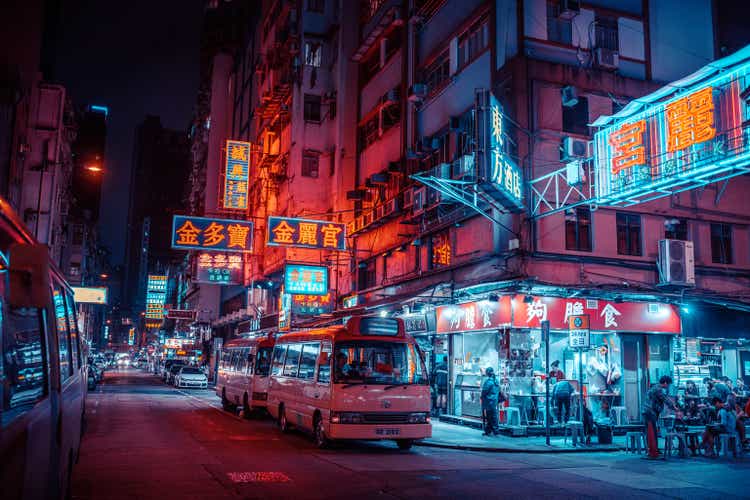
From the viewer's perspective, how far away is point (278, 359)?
1958 cm

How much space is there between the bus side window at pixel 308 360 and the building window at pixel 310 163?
75.7 ft

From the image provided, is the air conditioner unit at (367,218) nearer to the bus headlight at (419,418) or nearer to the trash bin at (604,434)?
the trash bin at (604,434)

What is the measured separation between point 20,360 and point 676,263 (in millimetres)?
19819

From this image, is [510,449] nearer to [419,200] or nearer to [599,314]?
[599,314]

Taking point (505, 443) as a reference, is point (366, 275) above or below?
above

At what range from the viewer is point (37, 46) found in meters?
31.4

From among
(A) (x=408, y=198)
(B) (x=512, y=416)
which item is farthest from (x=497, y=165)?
(A) (x=408, y=198)

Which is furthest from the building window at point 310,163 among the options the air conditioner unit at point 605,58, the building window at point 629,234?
the building window at point 629,234

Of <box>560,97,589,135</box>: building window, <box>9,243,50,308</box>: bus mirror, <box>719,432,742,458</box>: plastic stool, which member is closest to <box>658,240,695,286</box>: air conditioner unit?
<box>560,97,589,135</box>: building window

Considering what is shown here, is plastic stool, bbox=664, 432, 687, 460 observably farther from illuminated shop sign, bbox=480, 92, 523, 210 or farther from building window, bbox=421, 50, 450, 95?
building window, bbox=421, 50, 450, 95

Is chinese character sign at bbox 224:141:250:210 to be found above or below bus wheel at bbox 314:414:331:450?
above

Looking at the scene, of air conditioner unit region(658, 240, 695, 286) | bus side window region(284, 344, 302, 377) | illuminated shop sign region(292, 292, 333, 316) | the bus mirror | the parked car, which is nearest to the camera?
the bus mirror

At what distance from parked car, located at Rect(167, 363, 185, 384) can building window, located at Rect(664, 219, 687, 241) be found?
114 feet

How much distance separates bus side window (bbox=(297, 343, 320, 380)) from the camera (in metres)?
16.2
